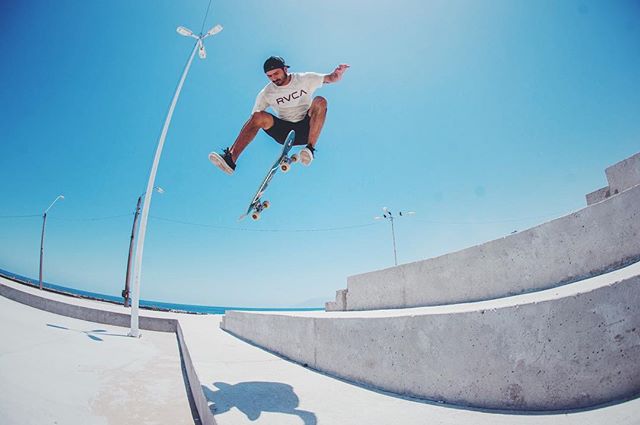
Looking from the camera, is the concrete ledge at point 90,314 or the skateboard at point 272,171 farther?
the concrete ledge at point 90,314

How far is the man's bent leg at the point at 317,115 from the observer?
418 centimetres

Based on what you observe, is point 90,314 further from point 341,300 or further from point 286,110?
point 286,110

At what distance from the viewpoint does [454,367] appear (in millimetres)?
2244

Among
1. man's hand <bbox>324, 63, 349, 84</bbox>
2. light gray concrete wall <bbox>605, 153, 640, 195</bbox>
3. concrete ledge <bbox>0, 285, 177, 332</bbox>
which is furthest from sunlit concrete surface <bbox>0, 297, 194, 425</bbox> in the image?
concrete ledge <bbox>0, 285, 177, 332</bbox>

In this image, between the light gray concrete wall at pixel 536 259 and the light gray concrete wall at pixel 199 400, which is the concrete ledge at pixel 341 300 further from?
the light gray concrete wall at pixel 199 400

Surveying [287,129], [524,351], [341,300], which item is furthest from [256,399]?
[341,300]

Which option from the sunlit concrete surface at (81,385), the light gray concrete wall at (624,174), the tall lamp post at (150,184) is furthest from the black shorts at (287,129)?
the tall lamp post at (150,184)

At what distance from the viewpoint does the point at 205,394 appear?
2680 mm

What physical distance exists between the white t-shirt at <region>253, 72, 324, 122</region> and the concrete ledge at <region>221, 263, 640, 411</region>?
10.4 ft

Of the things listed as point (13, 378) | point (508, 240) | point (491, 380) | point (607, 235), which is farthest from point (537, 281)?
point (13, 378)

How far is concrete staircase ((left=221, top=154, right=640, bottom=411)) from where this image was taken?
178 centimetres

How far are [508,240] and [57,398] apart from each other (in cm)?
547

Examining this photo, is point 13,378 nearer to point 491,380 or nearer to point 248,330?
point 248,330

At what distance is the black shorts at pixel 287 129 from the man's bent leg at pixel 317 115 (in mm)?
228
